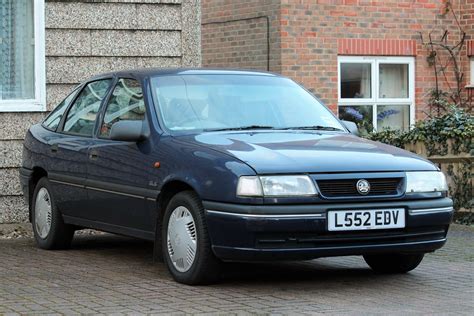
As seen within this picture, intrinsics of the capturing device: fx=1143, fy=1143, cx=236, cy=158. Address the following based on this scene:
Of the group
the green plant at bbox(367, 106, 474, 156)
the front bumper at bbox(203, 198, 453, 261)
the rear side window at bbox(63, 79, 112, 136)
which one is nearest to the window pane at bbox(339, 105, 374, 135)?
the green plant at bbox(367, 106, 474, 156)

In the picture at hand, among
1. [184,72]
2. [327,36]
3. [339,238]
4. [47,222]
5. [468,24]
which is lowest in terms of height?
[47,222]

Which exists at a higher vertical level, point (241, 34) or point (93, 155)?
point (241, 34)

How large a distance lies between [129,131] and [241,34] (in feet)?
28.5

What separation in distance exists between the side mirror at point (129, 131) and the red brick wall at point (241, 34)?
787 centimetres

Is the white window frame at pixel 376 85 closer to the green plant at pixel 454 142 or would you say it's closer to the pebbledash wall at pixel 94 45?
Answer: the green plant at pixel 454 142

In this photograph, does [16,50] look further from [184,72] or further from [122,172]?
[122,172]

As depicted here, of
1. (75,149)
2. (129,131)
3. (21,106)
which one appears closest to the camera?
(129,131)

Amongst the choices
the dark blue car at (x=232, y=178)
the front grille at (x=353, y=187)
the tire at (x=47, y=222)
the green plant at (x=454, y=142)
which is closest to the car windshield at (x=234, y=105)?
the dark blue car at (x=232, y=178)

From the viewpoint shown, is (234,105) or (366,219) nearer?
(366,219)

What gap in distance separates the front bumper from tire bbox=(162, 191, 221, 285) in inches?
4.3

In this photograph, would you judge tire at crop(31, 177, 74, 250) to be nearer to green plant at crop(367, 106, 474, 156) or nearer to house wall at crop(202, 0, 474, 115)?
green plant at crop(367, 106, 474, 156)

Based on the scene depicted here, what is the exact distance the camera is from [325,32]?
52.6 feet

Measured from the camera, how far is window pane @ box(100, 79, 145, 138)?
8500 millimetres

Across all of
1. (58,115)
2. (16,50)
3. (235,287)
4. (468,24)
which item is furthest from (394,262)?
(468,24)
